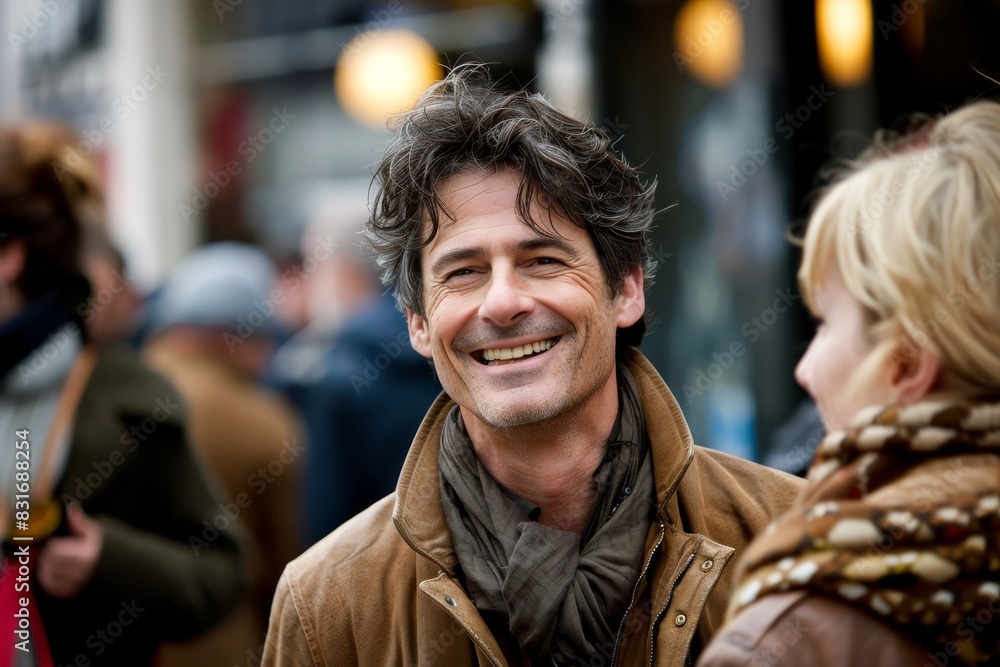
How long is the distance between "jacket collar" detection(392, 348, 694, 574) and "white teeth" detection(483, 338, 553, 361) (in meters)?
0.33

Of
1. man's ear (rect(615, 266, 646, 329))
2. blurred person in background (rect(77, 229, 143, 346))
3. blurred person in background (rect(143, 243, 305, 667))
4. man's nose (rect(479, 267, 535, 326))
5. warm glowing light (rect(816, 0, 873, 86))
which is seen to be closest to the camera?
man's nose (rect(479, 267, 535, 326))

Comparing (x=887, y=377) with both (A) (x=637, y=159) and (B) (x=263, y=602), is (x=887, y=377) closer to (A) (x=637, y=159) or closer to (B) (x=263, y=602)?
(B) (x=263, y=602)

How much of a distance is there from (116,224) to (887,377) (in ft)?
31.2

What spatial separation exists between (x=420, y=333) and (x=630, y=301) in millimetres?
532

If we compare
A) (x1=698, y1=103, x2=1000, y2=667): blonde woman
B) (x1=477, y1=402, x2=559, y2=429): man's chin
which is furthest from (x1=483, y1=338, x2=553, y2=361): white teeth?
(x1=698, y1=103, x2=1000, y2=667): blonde woman

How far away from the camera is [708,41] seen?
268 inches

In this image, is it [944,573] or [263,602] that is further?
[263,602]

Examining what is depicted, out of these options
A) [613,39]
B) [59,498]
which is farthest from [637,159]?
[59,498]

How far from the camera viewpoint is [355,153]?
10039mm

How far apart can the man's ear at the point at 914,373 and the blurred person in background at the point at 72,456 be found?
233 centimetres

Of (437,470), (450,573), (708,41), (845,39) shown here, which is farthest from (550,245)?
(708,41)

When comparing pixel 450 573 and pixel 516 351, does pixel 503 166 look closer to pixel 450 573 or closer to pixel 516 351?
pixel 516 351

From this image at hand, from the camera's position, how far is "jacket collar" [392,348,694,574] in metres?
2.61

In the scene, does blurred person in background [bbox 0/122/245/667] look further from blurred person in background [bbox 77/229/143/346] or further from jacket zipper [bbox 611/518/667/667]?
jacket zipper [bbox 611/518/667/667]
